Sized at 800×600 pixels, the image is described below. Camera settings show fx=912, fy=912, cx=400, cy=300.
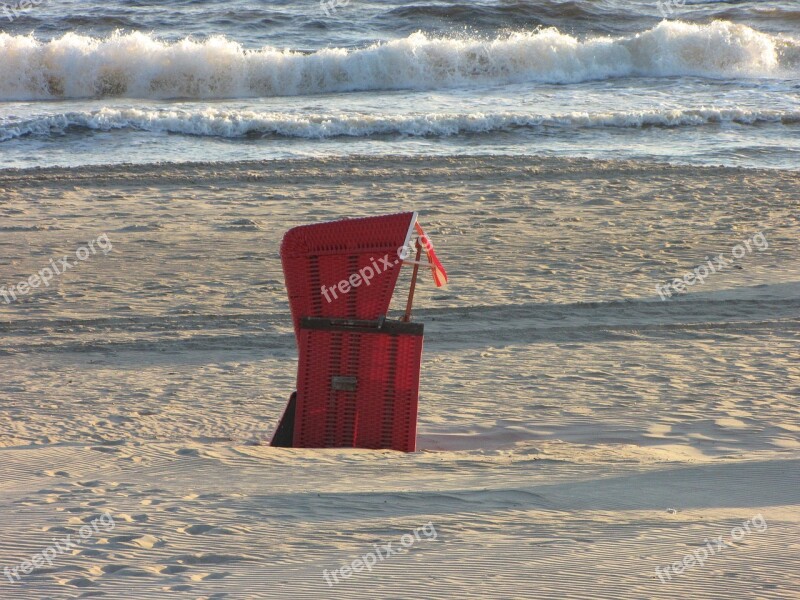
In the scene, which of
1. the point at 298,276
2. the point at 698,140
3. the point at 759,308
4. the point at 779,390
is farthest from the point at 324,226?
the point at 698,140

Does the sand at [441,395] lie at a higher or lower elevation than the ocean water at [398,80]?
lower

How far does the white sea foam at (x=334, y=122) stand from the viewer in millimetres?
14016

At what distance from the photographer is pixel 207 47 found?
19.8m

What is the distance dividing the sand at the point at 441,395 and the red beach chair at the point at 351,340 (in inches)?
12.3

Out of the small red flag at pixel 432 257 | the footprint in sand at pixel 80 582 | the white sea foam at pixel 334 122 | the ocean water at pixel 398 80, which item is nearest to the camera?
the footprint in sand at pixel 80 582

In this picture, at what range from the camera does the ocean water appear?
13.4 metres


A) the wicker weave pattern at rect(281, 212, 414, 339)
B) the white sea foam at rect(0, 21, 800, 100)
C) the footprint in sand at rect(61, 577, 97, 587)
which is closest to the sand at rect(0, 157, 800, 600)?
the footprint in sand at rect(61, 577, 97, 587)

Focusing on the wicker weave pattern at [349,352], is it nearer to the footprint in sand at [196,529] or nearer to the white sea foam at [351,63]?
the footprint in sand at [196,529]

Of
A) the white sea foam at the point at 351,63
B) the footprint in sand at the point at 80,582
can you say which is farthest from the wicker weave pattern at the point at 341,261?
the white sea foam at the point at 351,63

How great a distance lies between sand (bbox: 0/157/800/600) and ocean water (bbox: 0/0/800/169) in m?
2.50

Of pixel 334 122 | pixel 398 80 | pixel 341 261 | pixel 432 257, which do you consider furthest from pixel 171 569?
pixel 398 80

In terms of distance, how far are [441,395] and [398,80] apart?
1477 centimetres

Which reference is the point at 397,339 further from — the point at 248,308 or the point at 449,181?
the point at 449,181

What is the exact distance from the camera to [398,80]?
63.6ft
